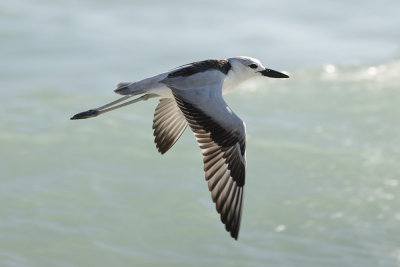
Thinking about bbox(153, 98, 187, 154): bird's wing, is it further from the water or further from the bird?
the water

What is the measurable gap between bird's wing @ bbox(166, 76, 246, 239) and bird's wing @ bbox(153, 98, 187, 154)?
1.02m

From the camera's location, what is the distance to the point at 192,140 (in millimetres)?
13719

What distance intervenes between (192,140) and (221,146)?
560cm

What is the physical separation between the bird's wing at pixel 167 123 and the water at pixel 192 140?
1944 millimetres

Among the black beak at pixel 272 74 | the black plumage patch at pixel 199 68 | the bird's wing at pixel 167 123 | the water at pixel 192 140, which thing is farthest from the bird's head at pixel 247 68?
the water at pixel 192 140

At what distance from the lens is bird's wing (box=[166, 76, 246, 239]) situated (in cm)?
803

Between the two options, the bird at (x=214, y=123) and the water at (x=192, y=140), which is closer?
the bird at (x=214, y=123)

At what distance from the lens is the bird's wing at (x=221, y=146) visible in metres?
8.03

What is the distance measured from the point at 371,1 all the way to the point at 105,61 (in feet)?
23.4

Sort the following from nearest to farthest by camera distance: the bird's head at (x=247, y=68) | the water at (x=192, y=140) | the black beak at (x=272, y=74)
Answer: the bird's head at (x=247, y=68)
the black beak at (x=272, y=74)
the water at (x=192, y=140)

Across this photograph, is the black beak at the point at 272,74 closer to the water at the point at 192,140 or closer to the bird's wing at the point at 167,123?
the bird's wing at the point at 167,123

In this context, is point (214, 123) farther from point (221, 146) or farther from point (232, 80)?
point (232, 80)

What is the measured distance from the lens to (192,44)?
55.2 ft

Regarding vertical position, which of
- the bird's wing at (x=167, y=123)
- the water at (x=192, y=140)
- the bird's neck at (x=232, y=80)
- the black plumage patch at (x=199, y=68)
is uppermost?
the black plumage patch at (x=199, y=68)
